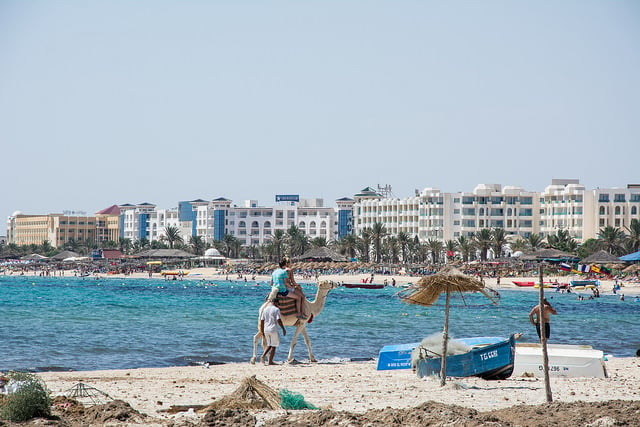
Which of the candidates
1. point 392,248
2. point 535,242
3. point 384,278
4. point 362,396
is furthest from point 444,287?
point 392,248

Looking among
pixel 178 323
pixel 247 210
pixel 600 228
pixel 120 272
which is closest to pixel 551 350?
pixel 178 323

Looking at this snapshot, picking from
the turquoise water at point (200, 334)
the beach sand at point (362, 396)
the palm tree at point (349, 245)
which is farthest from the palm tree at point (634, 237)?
the beach sand at point (362, 396)

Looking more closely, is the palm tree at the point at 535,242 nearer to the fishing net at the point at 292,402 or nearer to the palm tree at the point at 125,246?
the palm tree at the point at 125,246

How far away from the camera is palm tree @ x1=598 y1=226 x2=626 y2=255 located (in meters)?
107

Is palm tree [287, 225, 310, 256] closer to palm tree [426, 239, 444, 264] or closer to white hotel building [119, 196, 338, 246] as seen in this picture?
palm tree [426, 239, 444, 264]

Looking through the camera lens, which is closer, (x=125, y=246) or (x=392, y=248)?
(x=392, y=248)

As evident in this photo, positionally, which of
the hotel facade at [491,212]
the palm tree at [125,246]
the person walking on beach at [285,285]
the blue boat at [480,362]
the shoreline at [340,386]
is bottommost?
the palm tree at [125,246]

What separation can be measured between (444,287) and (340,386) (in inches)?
99.4

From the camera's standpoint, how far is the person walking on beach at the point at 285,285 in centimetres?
2041

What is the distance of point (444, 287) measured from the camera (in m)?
16.1

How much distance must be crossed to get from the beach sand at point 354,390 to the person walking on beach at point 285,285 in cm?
139

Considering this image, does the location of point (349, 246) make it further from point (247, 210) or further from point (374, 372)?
point (374, 372)

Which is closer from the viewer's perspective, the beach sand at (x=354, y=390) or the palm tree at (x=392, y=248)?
the beach sand at (x=354, y=390)

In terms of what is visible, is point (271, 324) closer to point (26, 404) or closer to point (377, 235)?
point (26, 404)
